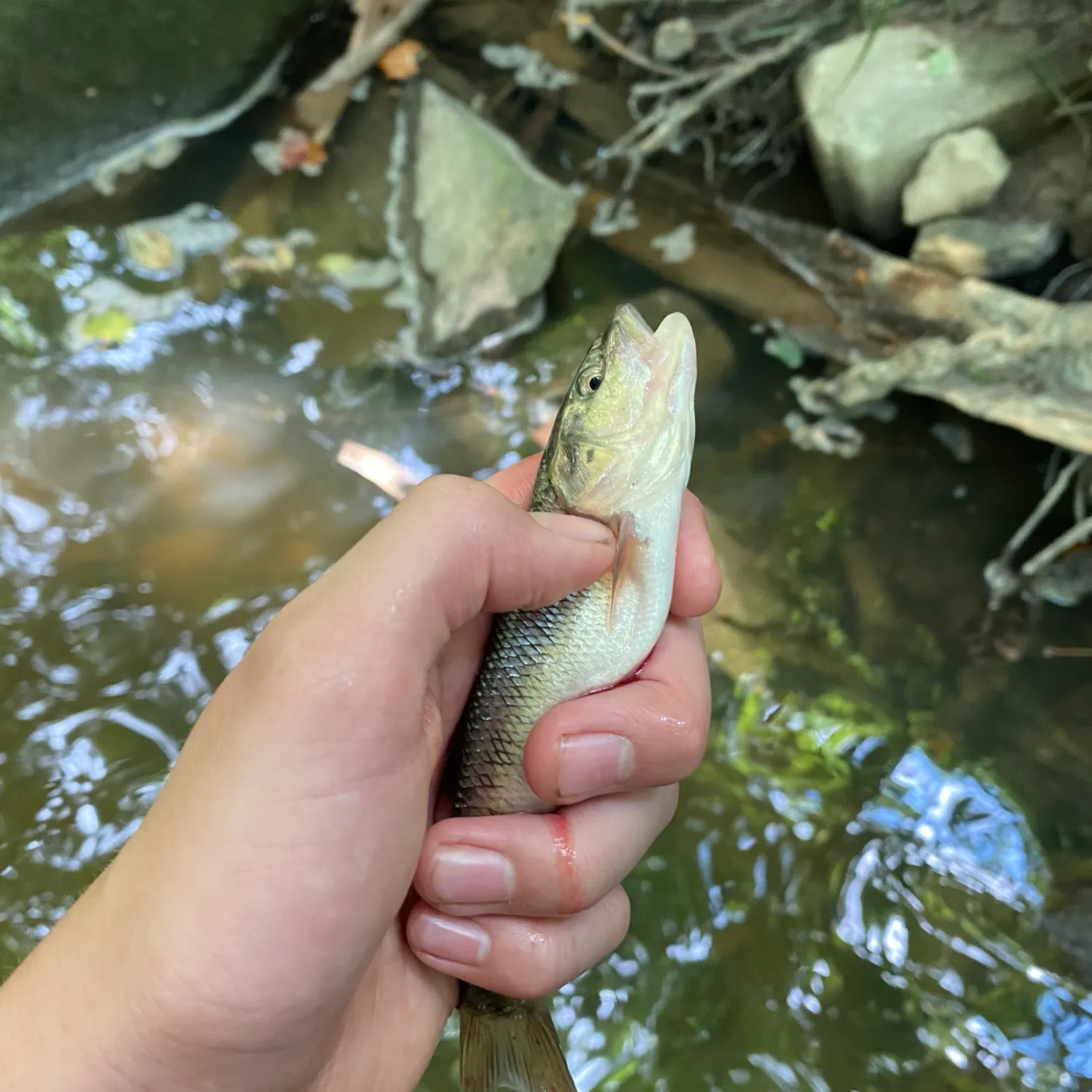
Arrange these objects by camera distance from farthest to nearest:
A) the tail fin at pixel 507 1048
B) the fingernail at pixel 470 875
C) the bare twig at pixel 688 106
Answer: the bare twig at pixel 688 106 < the tail fin at pixel 507 1048 < the fingernail at pixel 470 875

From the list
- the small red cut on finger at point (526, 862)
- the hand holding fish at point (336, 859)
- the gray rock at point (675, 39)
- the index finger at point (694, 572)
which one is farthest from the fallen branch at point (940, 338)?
the small red cut on finger at point (526, 862)

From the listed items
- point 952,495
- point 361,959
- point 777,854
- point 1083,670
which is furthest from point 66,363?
point 1083,670

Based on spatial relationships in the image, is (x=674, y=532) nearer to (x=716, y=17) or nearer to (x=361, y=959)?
(x=361, y=959)

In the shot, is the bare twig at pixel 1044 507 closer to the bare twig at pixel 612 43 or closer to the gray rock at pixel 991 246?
the gray rock at pixel 991 246

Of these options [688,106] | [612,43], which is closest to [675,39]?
[612,43]

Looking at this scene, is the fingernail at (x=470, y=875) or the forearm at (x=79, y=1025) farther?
the fingernail at (x=470, y=875)

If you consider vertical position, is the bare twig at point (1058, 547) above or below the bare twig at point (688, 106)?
below

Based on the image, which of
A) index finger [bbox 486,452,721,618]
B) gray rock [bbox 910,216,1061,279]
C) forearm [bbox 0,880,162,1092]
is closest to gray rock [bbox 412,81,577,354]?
gray rock [bbox 910,216,1061,279]

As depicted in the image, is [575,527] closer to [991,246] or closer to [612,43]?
[991,246]
